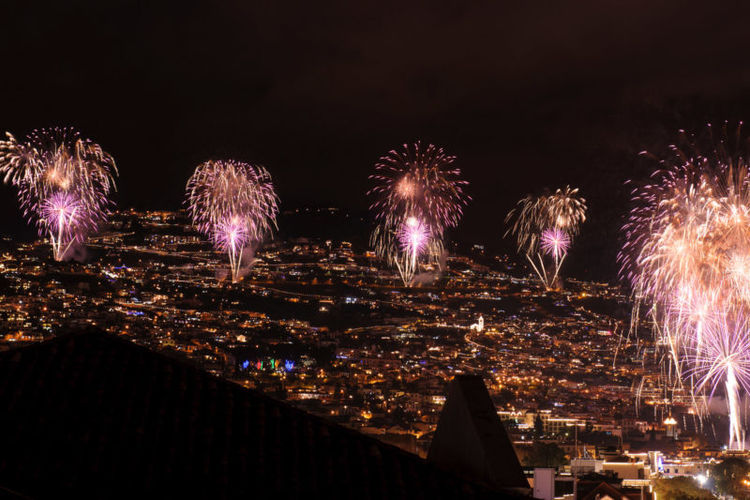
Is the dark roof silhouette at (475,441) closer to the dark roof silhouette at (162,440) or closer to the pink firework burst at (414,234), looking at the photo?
the dark roof silhouette at (162,440)

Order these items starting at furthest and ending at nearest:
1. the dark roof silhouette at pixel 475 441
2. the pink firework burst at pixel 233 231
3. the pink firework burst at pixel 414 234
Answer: the pink firework burst at pixel 414 234, the pink firework burst at pixel 233 231, the dark roof silhouette at pixel 475 441

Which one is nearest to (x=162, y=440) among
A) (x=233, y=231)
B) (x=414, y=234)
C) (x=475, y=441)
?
(x=475, y=441)

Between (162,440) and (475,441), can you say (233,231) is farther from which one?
(162,440)

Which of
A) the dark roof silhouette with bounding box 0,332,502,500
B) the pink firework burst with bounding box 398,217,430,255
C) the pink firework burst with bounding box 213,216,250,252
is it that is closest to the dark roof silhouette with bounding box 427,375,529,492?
the dark roof silhouette with bounding box 0,332,502,500

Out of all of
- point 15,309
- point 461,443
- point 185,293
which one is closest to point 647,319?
point 185,293

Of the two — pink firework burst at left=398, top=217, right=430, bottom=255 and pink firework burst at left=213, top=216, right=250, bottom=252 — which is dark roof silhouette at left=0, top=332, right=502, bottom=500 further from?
pink firework burst at left=398, top=217, right=430, bottom=255

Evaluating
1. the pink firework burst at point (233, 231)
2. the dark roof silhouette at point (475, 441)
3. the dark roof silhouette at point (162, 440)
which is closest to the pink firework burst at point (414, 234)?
the pink firework burst at point (233, 231)
